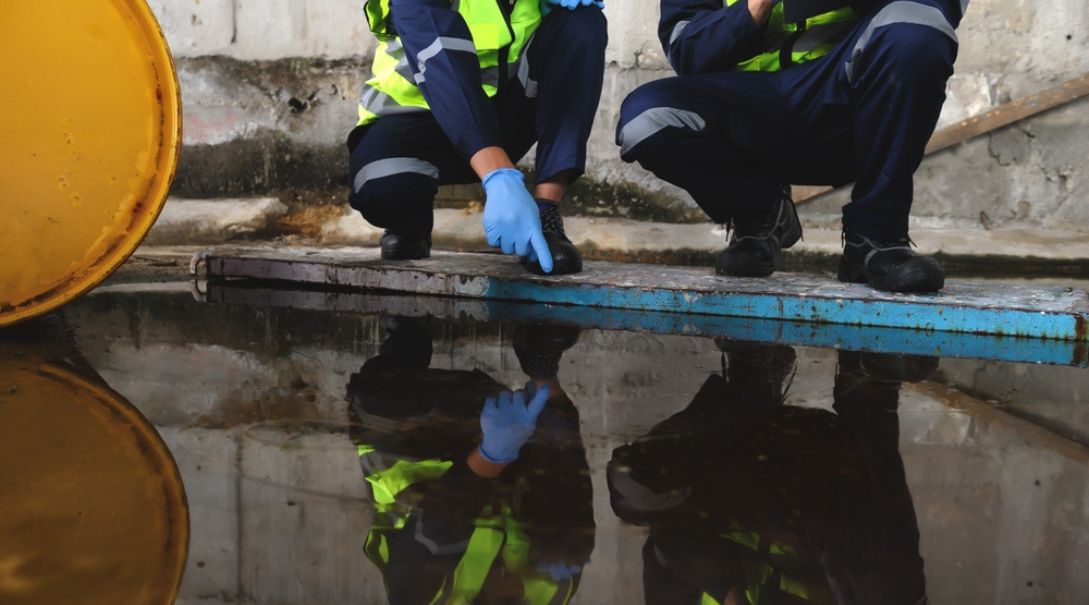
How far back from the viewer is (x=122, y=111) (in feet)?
5.68

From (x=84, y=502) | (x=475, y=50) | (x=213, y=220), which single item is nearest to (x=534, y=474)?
(x=84, y=502)

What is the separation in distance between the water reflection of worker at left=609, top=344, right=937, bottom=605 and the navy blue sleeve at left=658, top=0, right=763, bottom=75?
823mm

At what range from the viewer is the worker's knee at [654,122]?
1.99 metres

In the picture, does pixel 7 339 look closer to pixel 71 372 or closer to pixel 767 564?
pixel 71 372

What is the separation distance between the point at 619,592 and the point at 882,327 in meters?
1.18

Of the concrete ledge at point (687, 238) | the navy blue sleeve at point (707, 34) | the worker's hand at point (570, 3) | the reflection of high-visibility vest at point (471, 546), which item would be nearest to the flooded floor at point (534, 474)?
the reflection of high-visibility vest at point (471, 546)

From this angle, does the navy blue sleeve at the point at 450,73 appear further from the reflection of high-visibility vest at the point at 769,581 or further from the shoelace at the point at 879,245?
the reflection of high-visibility vest at the point at 769,581

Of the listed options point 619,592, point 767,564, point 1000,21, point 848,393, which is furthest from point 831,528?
point 1000,21

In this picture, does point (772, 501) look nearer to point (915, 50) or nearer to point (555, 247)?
point (915, 50)

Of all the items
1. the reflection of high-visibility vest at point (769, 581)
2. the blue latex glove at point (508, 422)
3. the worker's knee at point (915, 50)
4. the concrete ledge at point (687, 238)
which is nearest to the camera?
the reflection of high-visibility vest at point (769, 581)

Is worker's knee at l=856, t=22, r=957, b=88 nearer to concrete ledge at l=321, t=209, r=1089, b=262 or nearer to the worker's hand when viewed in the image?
the worker's hand

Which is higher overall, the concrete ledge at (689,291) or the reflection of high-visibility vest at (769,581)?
the concrete ledge at (689,291)

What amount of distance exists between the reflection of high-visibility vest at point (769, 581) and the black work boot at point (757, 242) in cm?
129

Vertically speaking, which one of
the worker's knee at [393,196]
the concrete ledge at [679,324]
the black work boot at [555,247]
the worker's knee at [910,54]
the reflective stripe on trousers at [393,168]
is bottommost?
the concrete ledge at [679,324]
